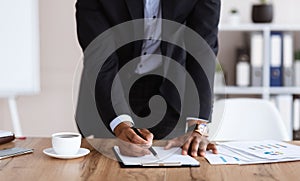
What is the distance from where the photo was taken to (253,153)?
4.86 ft

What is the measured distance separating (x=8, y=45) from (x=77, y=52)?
1.79 ft

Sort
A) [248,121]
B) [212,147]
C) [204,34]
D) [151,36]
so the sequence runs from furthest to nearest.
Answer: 1. [248,121]
2. [151,36]
3. [204,34]
4. [212,147]

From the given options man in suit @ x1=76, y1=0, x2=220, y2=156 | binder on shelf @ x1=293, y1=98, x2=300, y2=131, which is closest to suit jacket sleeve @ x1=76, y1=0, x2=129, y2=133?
man in suit @ x1=76, y1=0, x2=220, y2=156

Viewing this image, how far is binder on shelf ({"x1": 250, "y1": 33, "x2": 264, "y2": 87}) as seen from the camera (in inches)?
125

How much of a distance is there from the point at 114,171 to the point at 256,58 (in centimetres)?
207

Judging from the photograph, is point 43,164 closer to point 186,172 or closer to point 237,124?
point 186,172

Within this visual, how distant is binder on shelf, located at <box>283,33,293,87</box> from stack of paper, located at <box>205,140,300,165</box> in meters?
1.60

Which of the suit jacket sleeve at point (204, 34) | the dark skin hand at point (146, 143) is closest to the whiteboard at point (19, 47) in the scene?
the suit jacket sleeve at point (204, 34)

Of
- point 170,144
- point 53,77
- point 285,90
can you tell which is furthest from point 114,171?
point 53,77

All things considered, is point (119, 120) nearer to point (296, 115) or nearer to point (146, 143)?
point (146, 143)

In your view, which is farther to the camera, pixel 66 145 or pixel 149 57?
pixel 149 57

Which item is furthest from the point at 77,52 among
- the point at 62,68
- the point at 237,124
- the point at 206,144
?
the point at 206,144

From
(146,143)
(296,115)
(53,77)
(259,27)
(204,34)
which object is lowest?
(296,115)

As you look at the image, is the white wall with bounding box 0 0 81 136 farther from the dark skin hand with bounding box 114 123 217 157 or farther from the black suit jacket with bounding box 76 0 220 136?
the dark skin hand with bounding box 114 123 217 157
